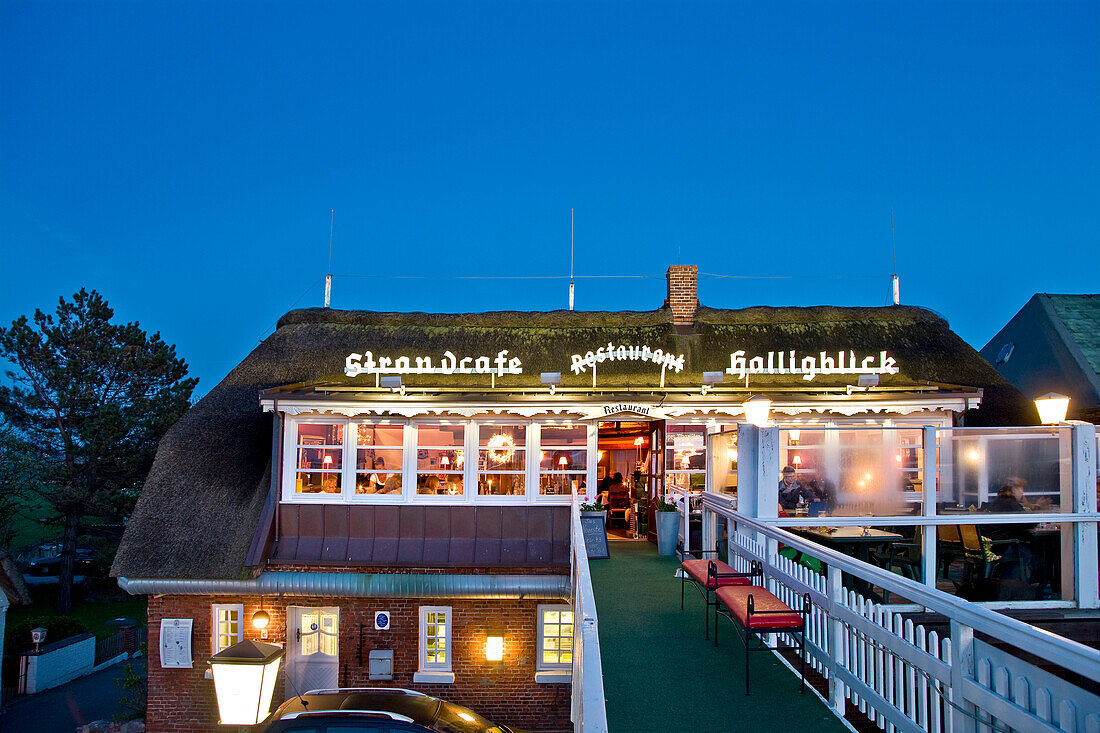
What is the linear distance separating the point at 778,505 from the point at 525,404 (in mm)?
4869

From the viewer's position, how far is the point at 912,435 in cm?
974

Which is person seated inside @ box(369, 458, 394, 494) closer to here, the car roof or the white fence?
the car roof

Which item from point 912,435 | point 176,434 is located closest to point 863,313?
point 912,435

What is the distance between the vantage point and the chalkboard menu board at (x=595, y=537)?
12.1 meters

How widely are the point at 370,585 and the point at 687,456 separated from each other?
→ 7347 millimetres

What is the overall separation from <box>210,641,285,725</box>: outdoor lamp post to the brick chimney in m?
11.3

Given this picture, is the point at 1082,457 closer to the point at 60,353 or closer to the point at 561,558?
the point at 561,558

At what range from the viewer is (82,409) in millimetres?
28422

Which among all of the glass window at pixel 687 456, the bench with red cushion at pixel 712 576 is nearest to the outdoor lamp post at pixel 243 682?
the bench with red cushion at pixel 712 576

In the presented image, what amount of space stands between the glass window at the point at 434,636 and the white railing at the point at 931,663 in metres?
6.90

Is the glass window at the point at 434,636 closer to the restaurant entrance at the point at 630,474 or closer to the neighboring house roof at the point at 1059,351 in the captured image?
the restaurant entrance at the point at 630,474

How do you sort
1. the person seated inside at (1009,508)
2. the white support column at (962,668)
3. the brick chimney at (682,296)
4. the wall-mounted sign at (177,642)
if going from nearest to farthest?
the white support column at (962,668) < the person seated inside at (1009,508) < the wall-mounted sign at (177,642) < the brick chimney at (682,296)

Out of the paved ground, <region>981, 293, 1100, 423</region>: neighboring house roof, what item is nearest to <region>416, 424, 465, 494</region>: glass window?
the paved ground

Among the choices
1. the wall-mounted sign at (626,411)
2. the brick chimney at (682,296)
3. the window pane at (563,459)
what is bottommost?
the window pane at (563,459)
